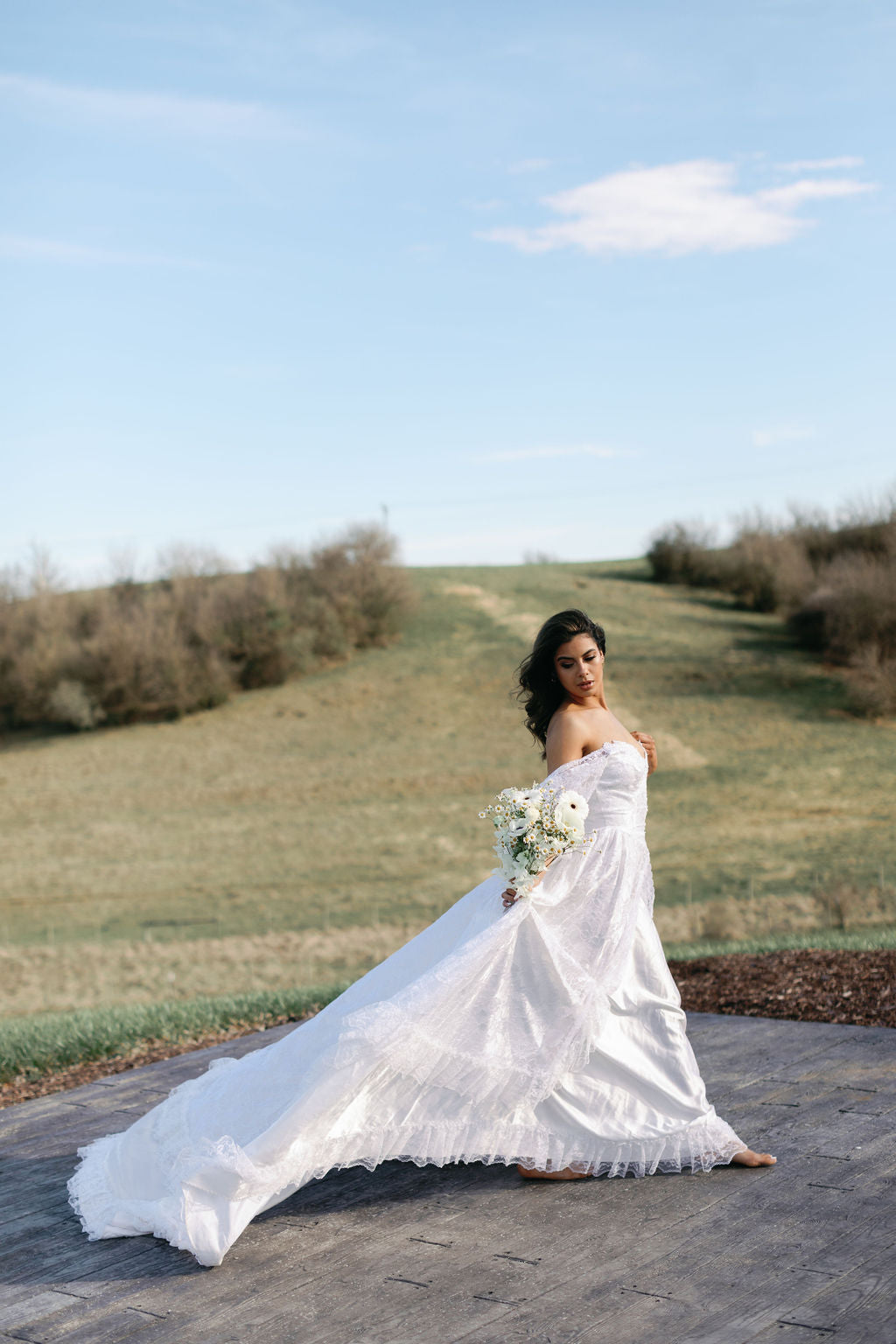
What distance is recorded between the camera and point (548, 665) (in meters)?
5.13

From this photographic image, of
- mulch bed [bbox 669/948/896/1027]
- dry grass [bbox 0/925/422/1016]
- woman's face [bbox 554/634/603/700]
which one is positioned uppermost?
woman's face [bbox 554/634/603/700]

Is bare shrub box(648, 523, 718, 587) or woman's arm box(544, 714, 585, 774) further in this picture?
bare shrub box(648, 523, 718, 587)

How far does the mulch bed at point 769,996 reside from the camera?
7.07 meters

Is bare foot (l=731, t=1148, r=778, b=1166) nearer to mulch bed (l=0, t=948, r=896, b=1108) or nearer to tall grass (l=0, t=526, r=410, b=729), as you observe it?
mulch bed (l=0, t=948, r=896, b=1108)

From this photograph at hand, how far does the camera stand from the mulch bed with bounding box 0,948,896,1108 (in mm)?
7066

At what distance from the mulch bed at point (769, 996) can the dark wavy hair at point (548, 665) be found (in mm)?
3134

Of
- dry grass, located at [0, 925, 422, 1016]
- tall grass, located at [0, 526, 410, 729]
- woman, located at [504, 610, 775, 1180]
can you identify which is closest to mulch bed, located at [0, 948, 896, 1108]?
woman, located at [504, 610, 775, 1180]

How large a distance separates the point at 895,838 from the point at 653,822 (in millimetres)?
6759

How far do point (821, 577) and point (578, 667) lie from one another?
177 feet

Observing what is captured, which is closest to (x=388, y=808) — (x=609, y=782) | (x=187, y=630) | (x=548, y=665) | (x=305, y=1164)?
(x=187, y=630)

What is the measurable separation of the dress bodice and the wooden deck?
4.64 ft

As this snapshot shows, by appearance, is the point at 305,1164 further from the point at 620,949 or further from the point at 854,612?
the point at 854,612

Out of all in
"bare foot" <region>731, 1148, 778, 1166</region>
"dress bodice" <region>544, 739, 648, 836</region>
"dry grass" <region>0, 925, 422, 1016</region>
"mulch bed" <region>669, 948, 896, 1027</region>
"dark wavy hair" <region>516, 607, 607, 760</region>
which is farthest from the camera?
"dry grass" <region>0, 925, 422, 1016</region>

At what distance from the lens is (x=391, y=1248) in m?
4.11
